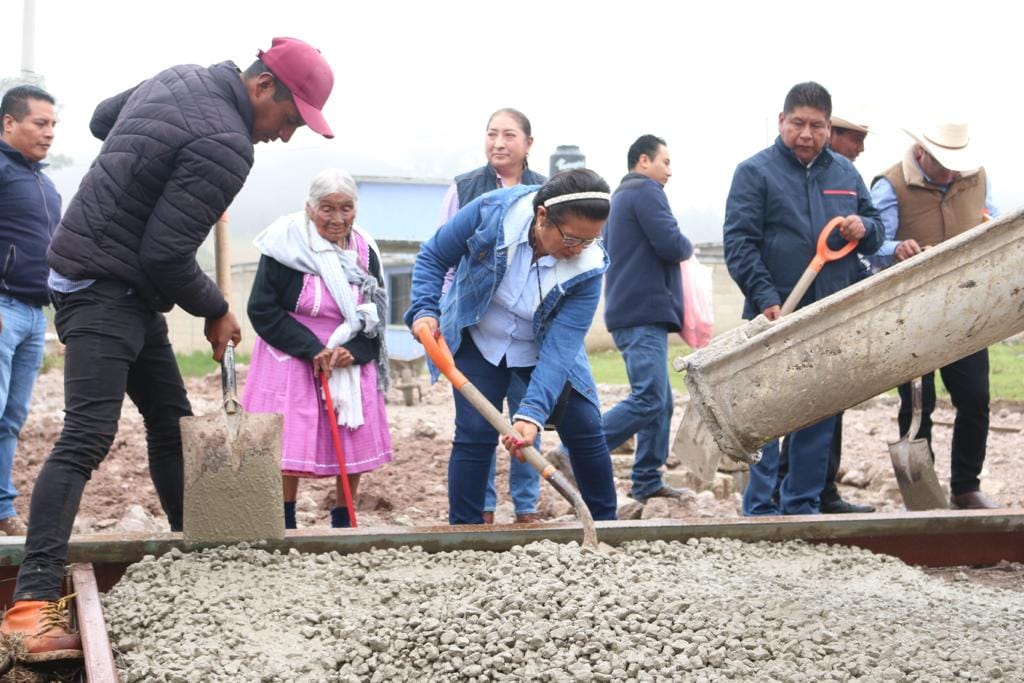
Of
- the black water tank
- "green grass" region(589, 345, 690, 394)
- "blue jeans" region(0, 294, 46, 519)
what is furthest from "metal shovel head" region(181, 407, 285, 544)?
"green grass" region(589, 345, 690, 394)

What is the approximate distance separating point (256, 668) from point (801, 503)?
2788 mm

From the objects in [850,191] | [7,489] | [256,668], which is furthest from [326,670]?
[850,191]

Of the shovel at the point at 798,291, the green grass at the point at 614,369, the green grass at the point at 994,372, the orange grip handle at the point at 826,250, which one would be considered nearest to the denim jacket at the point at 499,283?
the shovel at the point at 798,291

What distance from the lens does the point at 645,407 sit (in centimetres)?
579

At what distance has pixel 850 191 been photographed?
523 centimetres

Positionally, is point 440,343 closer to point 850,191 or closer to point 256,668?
point 256,668

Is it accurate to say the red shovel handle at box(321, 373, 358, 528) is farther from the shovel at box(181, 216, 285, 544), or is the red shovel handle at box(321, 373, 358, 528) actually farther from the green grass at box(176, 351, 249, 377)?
the green grass at box(176, 351, 249, 377)

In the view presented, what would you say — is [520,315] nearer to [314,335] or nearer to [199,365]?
[314,335]

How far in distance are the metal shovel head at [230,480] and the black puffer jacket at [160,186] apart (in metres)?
0.50

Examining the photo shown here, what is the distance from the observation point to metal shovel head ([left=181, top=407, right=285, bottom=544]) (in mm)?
3842

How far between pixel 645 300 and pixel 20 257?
2824mm

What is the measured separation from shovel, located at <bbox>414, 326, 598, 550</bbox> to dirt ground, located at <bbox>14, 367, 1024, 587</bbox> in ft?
4.47

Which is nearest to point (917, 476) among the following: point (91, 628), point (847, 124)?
point (847, 124)

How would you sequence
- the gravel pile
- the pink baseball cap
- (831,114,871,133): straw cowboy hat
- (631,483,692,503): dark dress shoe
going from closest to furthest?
the gravel pile < the pink baseball cap < (831,114,871,133): straw cowboy hat < (631,483,692,503): dark dress shoe
